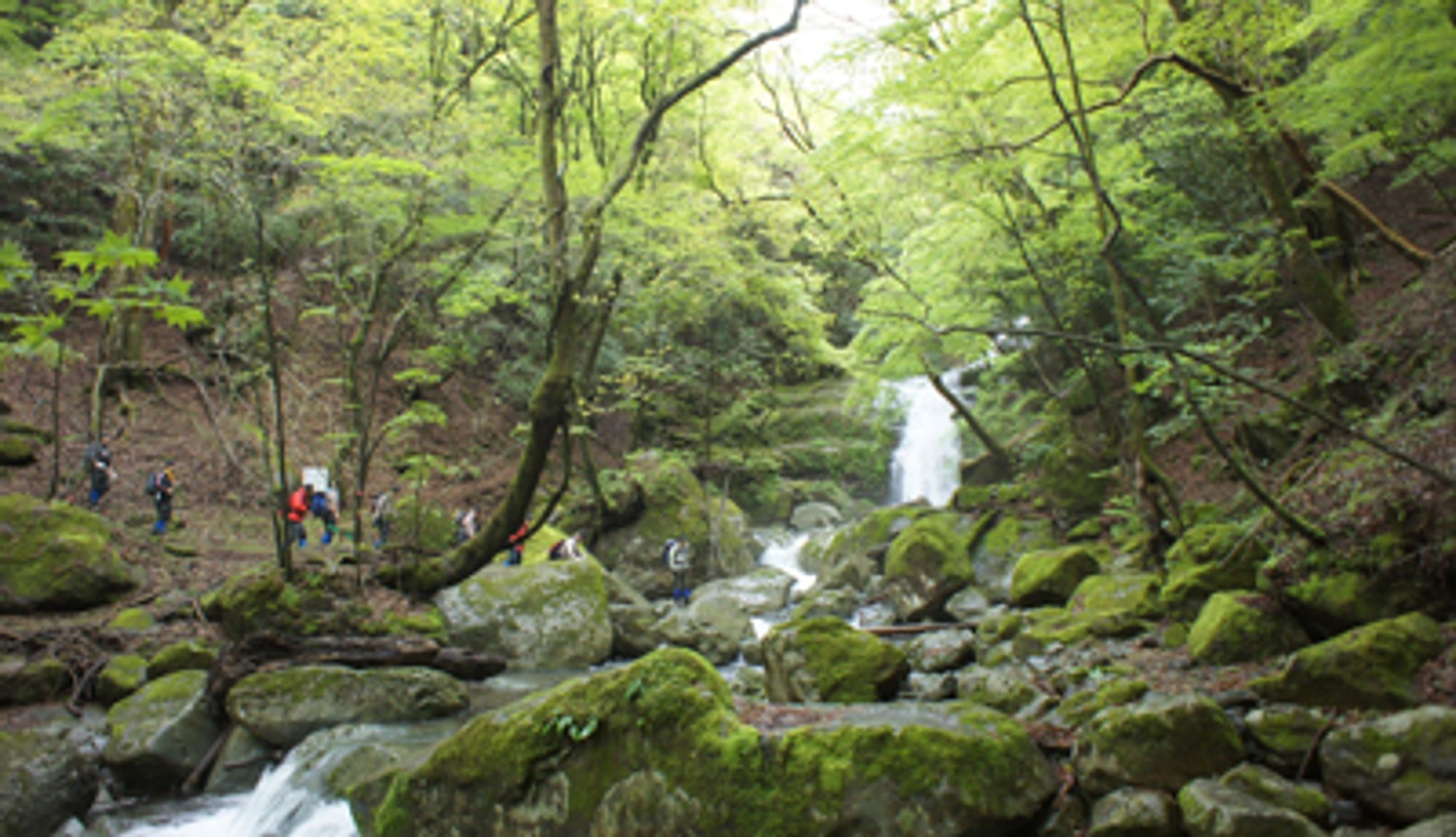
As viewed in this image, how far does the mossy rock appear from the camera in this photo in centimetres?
783

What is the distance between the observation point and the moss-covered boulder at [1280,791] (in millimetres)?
3172

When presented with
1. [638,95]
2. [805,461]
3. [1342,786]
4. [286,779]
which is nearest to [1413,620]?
[1342,786]

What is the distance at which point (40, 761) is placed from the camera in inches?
212

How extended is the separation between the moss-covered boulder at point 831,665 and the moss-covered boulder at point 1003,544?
5.01 m

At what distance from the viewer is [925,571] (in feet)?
35.8

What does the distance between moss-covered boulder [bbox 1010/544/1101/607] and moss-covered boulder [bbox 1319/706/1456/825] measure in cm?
555

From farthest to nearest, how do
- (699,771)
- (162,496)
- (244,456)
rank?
(244,456) < (162,496) < (699,771)

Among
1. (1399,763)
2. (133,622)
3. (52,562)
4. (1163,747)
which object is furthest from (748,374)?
(1399,763)

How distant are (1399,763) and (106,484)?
14508mm

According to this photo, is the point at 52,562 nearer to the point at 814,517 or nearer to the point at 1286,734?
the point at 1286,734

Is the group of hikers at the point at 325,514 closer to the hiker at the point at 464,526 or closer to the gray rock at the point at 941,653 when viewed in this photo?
the hiker at the point at 464,526

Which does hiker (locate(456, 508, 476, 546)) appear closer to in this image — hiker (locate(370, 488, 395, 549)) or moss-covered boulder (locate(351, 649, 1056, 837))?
hiker (locate(370, 488, 395, 549))

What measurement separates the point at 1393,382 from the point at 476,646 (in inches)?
399

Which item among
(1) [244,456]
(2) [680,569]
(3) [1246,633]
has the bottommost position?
(2) [680,569]
